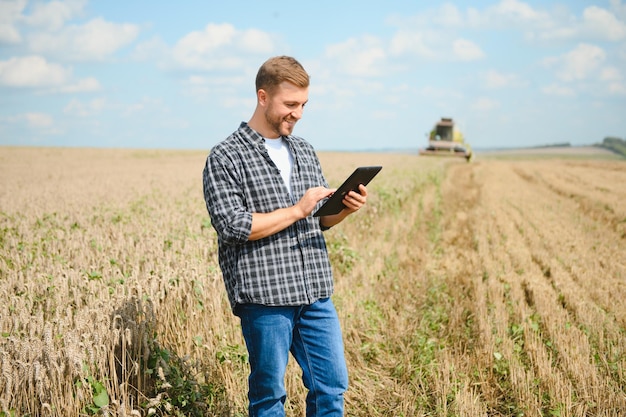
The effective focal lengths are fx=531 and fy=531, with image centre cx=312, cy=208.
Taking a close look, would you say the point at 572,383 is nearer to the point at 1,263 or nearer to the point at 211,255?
the point at 211,255

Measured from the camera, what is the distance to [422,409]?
416 centimetres

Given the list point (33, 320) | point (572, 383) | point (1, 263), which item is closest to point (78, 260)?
point (1, 263)

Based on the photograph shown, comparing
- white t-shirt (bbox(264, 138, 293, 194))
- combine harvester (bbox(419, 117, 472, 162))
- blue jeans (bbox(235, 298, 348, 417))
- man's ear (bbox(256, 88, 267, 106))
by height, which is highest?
combine harvester (bbox(419, 117, 472, 162))

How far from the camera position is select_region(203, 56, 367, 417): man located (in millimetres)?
2758

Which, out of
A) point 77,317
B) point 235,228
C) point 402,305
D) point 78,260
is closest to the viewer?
point 235,228

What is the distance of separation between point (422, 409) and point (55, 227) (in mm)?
6100

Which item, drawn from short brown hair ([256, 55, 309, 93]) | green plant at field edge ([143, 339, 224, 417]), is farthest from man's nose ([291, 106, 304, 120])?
green plant at field edge ([143, 339, 224, 417])

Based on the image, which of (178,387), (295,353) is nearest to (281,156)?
(295,353)

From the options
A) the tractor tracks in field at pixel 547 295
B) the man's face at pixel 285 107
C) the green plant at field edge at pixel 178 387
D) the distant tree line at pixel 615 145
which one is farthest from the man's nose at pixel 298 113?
the distant tree line at pixel 615 145

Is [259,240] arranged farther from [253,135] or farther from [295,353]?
[295,353]

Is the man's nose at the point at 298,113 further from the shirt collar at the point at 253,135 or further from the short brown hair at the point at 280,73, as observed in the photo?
the shirt collar at the point at 253,135

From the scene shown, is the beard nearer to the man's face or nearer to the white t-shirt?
the man's face

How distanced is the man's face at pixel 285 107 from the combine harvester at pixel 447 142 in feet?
128

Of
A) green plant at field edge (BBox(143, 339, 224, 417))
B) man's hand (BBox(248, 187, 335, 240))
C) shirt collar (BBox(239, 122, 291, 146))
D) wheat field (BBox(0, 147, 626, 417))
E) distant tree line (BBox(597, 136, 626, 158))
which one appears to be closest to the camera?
man's hand (BBox(248, 187, 335, 240))
